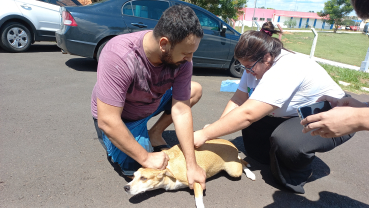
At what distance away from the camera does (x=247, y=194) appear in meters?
2.59

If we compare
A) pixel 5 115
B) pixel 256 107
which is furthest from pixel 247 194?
pixel 5 115

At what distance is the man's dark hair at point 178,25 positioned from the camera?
1961mm

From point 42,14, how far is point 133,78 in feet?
22.6

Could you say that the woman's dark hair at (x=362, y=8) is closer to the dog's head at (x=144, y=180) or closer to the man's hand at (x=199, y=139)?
the man's hand at (x=199, y=139)

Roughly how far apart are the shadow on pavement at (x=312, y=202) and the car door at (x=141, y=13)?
4.93m

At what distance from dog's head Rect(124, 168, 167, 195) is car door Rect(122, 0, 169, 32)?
15.0 feet

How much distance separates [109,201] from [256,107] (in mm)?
1580

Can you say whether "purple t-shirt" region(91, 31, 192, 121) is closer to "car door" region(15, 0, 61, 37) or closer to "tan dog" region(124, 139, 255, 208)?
"tan dog" region(124, 139, 255, 208)

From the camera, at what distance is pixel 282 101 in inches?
87.7

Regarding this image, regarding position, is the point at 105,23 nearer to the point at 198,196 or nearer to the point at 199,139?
the point at 199,139

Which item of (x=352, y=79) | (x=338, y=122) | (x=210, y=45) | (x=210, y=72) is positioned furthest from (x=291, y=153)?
(x=352, y=79)

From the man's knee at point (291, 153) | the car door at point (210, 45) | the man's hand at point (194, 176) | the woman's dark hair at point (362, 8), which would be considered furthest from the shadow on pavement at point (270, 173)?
the car door at point (210, 45)

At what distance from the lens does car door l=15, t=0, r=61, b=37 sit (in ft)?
23.9

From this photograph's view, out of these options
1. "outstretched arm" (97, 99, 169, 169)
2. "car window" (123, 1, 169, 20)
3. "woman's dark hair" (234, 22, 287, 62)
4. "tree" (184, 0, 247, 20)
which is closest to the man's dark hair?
"woman's dark hair" (234, 22, 287, 62)
